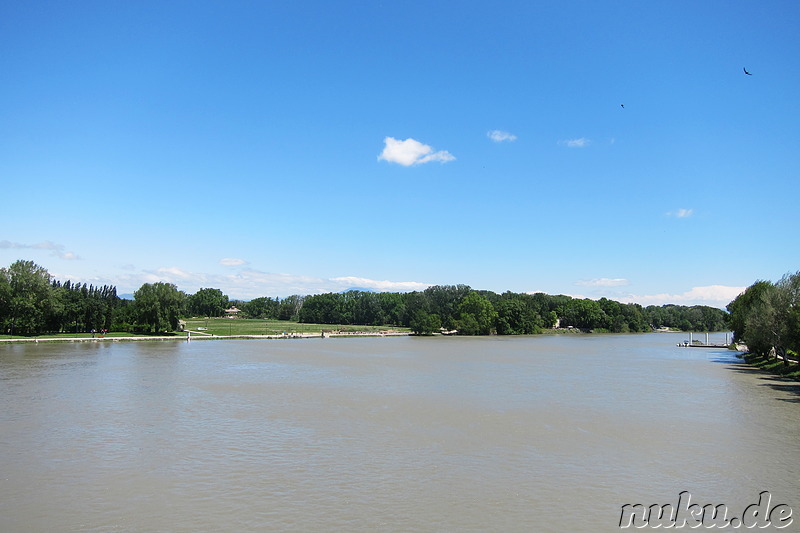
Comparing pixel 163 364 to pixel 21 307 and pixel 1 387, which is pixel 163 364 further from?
pixel 21 307

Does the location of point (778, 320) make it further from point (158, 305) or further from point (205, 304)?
point (205, 304)

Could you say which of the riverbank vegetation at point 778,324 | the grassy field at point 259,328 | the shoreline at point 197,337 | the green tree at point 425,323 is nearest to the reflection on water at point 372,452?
the riverbank vegetation at point 778,324

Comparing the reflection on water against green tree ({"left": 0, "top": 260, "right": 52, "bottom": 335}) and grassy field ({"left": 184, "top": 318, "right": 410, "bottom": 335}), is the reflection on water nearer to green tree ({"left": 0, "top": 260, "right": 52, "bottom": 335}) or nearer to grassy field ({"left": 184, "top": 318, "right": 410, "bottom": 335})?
green tree ({"left": 0, "top": 260, "right": 52, "bottom": 335})

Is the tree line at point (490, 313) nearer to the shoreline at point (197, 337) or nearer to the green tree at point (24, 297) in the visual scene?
the shoreline at point (197, 337)

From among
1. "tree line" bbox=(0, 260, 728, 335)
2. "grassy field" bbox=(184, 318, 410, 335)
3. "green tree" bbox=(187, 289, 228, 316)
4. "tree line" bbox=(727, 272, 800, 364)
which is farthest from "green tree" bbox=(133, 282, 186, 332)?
"green tree" bbox=(187, 289, 228, 316)

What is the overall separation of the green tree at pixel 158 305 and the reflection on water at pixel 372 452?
3818cm

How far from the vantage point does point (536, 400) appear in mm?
23391

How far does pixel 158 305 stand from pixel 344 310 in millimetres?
70633

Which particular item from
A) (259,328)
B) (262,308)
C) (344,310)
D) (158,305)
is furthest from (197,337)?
(262,308)

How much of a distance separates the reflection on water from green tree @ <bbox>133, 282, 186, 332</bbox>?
38184mm

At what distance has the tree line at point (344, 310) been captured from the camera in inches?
2240

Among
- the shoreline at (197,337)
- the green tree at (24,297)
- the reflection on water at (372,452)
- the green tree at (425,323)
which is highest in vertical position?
the green tree at (24,297)

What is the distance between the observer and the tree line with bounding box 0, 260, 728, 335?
56906 millimetres

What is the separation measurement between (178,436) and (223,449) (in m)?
2.28
